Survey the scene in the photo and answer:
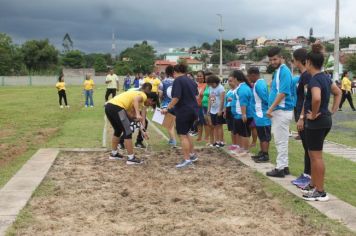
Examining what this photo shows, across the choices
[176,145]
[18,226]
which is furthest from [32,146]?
[18,226]

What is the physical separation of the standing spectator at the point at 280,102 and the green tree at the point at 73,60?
109281 millimetres

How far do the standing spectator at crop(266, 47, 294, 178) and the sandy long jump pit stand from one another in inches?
29.2

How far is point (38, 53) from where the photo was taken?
3738 inches

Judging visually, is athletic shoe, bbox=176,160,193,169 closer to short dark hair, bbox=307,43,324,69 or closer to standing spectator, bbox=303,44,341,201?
standing spectator, bbox=303,44,341,201

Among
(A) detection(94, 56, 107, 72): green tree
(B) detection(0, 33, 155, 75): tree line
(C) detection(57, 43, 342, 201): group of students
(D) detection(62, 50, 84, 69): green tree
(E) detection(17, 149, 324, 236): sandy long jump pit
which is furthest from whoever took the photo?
(A) detection(94, 56, 107, 72): green tree

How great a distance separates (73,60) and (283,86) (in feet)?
370

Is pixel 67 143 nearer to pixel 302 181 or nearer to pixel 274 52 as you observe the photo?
pixel 274 52

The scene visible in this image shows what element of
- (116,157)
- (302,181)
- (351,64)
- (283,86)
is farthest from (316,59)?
(351,64)

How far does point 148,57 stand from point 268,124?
111 metres

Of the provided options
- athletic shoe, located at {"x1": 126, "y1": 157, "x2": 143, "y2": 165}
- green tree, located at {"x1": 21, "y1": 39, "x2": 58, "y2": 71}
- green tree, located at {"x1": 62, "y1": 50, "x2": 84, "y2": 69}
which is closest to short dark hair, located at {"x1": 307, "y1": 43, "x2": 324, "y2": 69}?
athletic shoe, located at {"x1": 126, "y1": 157, "x2": 143, "y2": 165}

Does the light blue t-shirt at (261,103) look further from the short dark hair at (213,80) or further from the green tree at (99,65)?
the green tree at (99,65)

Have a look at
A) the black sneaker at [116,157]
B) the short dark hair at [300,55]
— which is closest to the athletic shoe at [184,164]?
the black sneaker at [116,157]

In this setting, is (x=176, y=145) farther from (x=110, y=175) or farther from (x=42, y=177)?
(x=42, y=177)

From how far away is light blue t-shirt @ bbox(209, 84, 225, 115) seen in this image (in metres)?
10.5
